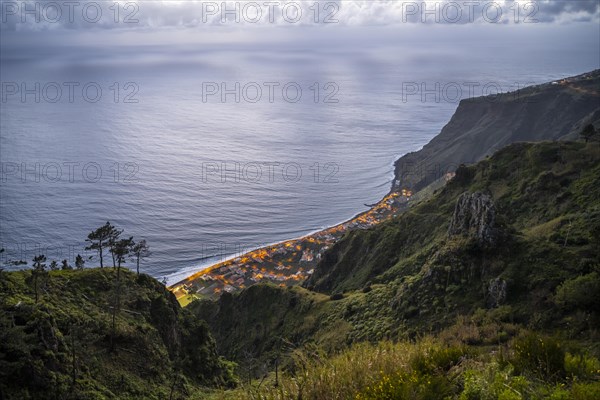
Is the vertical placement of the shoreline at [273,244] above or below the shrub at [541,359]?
below

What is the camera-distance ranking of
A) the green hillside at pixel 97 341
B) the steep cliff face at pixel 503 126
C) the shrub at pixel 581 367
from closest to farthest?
the shrub at pixel 581 367
the green hillside at pixel 97 341
the steep cliff face at pixel 503 126

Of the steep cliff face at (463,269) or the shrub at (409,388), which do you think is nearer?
the shrub at (409,388)

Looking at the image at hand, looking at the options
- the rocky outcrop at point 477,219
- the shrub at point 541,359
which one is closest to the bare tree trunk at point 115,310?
the shrub at point 541,359

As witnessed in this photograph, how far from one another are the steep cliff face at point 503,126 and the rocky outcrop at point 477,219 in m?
89.5

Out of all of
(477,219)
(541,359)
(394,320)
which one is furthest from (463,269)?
(541,359)

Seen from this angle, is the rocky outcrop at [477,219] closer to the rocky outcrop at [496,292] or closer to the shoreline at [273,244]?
the rocky outcrop at [496,292]

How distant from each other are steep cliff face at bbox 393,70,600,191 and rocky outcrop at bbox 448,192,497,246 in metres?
89.5

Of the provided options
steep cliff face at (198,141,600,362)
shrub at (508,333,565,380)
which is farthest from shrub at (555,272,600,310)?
shrub at (508,333,565,380)

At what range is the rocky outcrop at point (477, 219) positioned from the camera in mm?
29875

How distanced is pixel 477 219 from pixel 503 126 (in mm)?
117359

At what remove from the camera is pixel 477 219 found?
3219 centimetres

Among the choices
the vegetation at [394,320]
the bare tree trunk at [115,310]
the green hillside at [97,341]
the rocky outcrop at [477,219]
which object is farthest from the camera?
the rocky outcrop at [477,219]

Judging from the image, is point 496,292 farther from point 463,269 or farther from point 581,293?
point 581,293

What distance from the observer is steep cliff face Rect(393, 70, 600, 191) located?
129 meters
